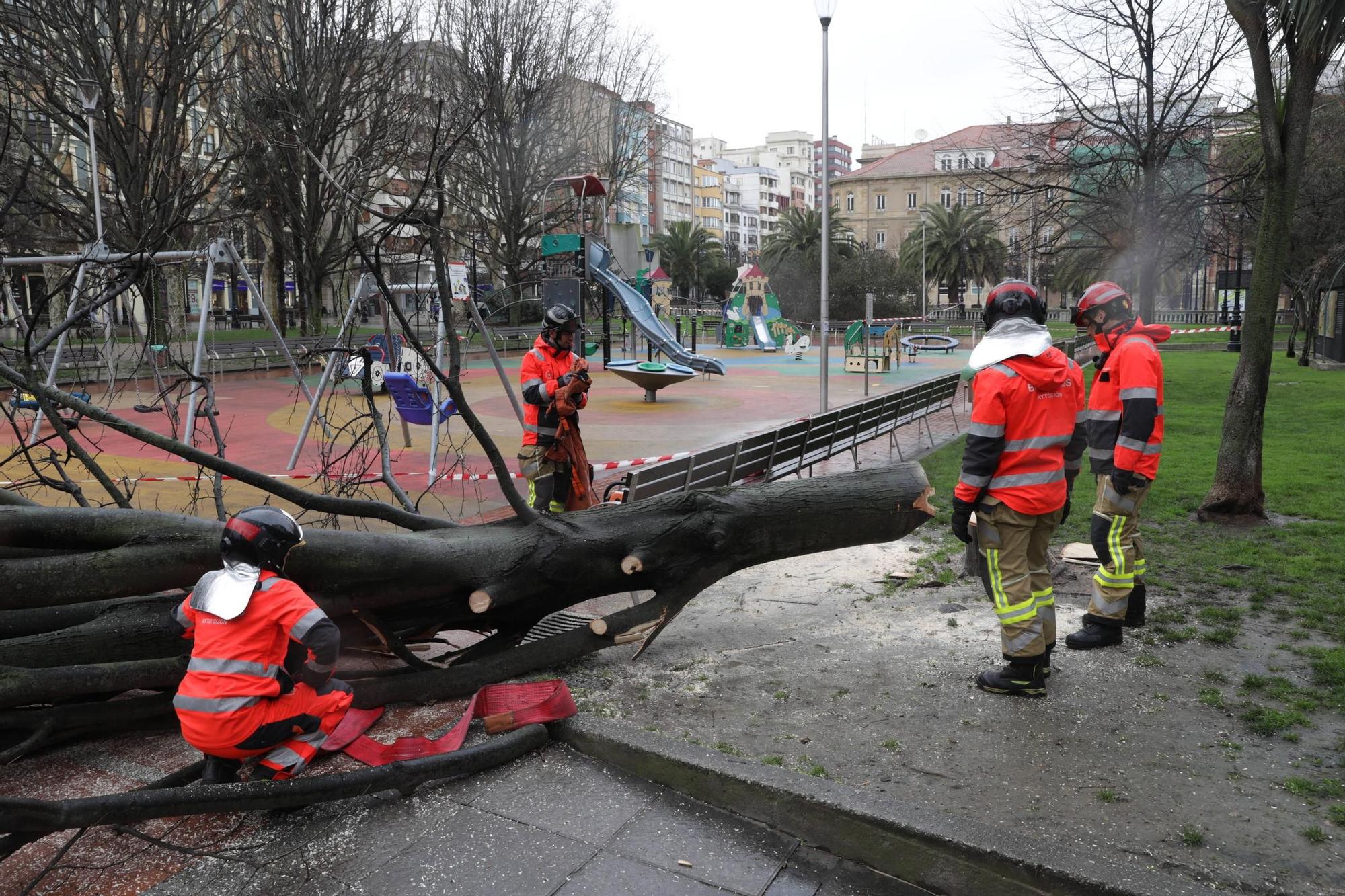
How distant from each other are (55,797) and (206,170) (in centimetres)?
2057

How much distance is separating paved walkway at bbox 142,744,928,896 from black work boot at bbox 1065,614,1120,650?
217 centimetres

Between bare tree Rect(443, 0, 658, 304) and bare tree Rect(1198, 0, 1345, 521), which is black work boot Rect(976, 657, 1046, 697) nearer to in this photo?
bare tree Rect(1198, 0, 1345, 521)

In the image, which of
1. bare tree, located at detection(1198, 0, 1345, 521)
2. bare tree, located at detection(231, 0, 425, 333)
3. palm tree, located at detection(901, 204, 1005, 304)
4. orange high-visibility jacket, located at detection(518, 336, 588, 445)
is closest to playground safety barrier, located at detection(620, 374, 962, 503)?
orange high-visibility jacket, located at detection(518, 336, 588, 445)

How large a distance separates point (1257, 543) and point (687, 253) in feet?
205

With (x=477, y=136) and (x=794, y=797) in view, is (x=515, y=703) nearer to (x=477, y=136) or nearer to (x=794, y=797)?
(x=794, y=797)

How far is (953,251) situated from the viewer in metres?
58.7

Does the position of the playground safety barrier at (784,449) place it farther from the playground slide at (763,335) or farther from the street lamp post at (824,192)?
the playground slide at (763,335)

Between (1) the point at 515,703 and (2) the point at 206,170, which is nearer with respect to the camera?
(1) the point at 515,703

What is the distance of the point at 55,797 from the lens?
3402mm

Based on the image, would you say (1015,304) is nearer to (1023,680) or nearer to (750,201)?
(1023,680)

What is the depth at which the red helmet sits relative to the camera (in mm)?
4852

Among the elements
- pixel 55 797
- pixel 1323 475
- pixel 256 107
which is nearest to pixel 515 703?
pixel 55 797

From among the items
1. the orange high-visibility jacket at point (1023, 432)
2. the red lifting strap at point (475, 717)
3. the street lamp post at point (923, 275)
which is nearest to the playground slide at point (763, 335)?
the street lamp post at point (923, 275)

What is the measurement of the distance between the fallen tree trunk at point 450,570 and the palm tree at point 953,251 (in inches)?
2197
